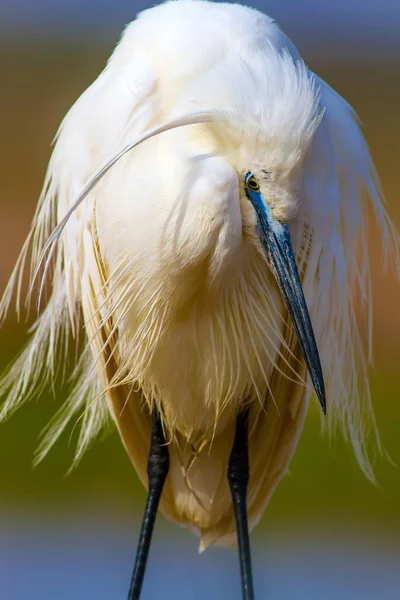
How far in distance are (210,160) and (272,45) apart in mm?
326

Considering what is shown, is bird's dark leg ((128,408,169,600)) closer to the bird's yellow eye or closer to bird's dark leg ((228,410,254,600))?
bird's dark leg ((228,410,254,600))

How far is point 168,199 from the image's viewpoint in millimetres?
2023

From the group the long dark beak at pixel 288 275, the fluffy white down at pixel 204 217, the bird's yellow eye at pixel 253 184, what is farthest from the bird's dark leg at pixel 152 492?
the bird's yellow eye at pixel 253 184

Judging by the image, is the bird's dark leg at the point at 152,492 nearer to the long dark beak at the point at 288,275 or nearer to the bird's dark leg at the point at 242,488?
the bird's dark leg at the point at 242,488

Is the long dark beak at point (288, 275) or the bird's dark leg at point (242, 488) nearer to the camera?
the long dark beak at point (288, 275)

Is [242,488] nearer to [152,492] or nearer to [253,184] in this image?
[152,492]

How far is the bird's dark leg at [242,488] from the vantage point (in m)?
2.49

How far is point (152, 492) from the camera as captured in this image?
2.56 meters

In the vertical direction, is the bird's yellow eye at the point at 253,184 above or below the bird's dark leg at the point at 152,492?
above

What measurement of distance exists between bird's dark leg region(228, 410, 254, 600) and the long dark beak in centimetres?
46

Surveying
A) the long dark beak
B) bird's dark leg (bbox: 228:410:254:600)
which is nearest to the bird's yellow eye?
the long dark beak

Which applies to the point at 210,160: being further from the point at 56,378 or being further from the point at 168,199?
the point at 56,378

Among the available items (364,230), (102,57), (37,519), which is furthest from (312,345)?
(102,57)

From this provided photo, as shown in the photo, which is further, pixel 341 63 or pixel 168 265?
pixel 341 63
